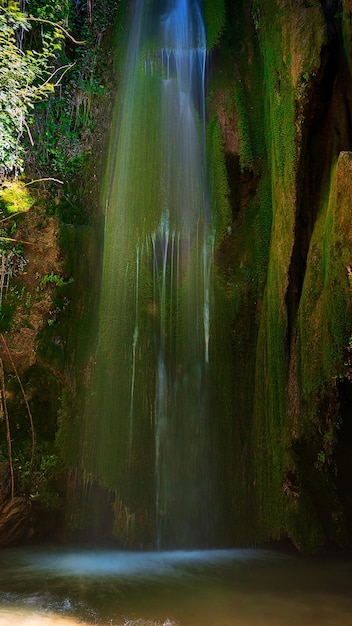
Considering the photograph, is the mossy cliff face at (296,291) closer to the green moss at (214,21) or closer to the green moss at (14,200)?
the green moss at (214,21)

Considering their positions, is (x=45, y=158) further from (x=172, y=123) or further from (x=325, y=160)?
(x=325, y=160)

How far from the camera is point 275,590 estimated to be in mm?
4418

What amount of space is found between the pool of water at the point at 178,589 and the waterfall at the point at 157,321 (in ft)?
2.65

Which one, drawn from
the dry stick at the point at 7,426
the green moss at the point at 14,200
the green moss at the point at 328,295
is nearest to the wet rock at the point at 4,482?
the dry stick at the point at 7,426

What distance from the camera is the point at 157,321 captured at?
735cm

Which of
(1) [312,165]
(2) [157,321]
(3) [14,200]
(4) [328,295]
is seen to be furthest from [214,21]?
(4) [328,295]

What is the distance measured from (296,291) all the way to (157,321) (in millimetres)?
2158

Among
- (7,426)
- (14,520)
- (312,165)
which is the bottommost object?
(14,520)

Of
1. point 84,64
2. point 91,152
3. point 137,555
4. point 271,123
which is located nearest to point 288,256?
point 271,123

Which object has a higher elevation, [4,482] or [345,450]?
[345,450]

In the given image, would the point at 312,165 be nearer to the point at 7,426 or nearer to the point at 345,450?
the point at 345,450

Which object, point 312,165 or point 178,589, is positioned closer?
point 178,589

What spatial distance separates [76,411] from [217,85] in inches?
231

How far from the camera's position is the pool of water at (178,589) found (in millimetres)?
3768
